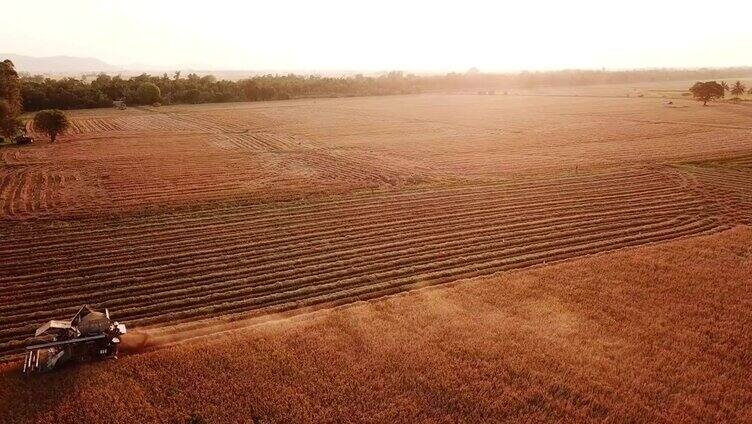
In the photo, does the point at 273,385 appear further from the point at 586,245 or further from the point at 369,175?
the point at 369,175

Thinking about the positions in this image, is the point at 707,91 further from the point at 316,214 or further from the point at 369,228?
the point at 316,214

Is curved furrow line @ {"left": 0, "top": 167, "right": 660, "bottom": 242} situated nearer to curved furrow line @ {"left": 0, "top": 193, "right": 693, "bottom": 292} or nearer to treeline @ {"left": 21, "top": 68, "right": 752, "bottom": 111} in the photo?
curved furrow line @ {"left": 0, "top": 193, "right": 693, "bottom": 292}

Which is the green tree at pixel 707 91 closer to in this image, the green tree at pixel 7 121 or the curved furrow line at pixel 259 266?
the curved furrow line at pixel 259 266

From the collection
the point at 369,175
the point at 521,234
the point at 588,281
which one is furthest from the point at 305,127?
the point at 588,281

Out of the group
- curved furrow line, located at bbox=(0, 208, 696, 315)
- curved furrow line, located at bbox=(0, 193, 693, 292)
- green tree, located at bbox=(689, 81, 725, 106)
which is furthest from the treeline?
curved furrow line, located at bbox=(0, 208, 696, 315)

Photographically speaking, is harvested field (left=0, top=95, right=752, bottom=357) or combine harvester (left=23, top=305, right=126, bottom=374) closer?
combine harvester (left=23, top=305, right=126, bottom=374)

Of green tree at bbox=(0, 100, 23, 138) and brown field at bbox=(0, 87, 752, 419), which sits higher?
green tree at bbox=(0, 100, 23, 138)
